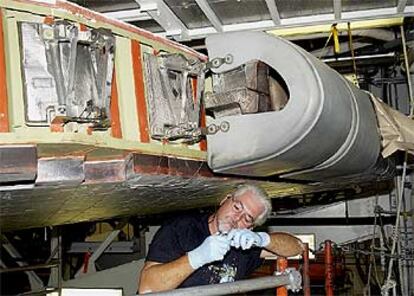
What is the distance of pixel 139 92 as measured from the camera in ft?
4.90

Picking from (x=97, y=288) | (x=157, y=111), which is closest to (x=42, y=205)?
(x=157, y=111)

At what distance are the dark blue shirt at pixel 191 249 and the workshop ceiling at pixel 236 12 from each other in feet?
3.01

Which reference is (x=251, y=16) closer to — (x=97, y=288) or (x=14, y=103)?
(x=14, y=103)

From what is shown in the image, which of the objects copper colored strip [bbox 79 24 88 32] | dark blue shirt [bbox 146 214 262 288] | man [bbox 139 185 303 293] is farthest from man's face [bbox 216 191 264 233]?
copper colored strip [bbox 79 24 88 32]

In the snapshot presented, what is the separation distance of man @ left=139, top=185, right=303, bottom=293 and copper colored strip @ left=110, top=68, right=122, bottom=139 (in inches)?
27.2

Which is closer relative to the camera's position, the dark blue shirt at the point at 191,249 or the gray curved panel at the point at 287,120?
the gray curved panel at the point at 287,120

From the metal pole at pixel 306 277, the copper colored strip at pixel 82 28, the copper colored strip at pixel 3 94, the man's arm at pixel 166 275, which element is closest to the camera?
the copper colored strip at pixel 3 94

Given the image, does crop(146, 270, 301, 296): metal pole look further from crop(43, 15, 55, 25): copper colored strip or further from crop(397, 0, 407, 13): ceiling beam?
crop(397, 0, 407, 13): ceiling beam

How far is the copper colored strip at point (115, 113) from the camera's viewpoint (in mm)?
1383

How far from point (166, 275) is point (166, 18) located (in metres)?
1.16

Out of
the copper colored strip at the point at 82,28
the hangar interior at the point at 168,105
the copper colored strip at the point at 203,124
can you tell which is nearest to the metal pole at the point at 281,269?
the hangar interior at the point at 168,105

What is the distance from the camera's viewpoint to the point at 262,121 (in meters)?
1.46

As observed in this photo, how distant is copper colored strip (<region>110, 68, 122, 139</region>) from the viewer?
138cm

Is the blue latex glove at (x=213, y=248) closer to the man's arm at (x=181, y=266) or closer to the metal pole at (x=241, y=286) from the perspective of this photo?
the man's arm at (x=181, y=266)
